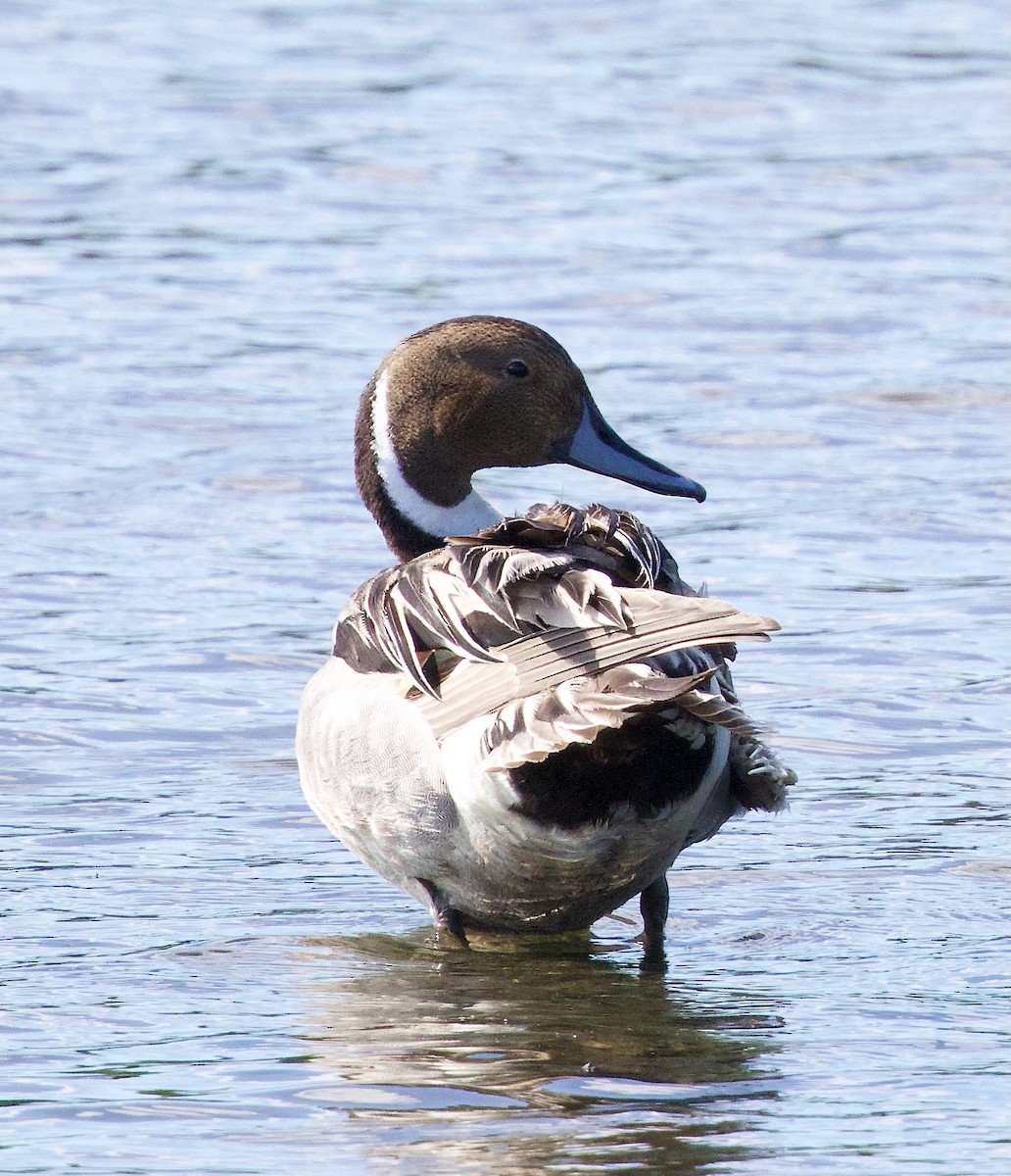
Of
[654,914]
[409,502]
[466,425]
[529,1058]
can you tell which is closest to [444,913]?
[654,914]

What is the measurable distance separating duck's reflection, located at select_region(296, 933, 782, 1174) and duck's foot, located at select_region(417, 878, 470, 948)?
6cm

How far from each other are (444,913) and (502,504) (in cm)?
464

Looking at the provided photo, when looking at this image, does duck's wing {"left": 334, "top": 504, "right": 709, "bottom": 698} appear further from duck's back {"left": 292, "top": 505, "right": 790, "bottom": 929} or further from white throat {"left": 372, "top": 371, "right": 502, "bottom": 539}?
white throat {"left": 372, "top": 371, "right": 502, "bottom": 539}

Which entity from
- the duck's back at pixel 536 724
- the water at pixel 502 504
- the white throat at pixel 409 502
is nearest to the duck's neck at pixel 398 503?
the white throat at pixel 409 502

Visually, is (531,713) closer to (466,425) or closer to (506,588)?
(506,588)

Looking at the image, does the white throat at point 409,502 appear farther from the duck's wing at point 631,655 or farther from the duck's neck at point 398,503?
the duck's wing at point 631,655

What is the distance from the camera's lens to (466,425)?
22.0 ft

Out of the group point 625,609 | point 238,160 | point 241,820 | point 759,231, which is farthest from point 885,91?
point 625,609

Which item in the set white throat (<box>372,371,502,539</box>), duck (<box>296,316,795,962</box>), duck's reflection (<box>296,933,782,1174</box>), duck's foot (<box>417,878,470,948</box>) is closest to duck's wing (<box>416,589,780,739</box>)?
duck (<box>296,316,795,962</box>)

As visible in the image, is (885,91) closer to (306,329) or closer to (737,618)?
(306,329)

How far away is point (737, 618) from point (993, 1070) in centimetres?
109

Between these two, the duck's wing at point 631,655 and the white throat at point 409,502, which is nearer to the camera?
the duck's wing at point 631,655

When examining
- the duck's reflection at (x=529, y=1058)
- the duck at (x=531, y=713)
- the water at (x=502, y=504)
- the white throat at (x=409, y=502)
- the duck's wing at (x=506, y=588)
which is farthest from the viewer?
the white throat at (x=409, y=502)

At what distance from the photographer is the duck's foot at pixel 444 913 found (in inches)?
235
